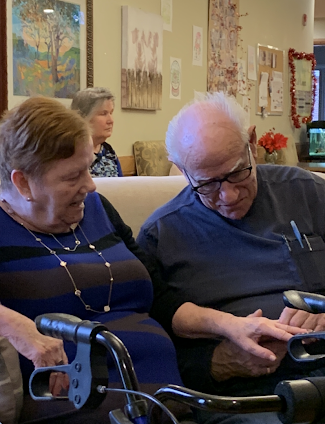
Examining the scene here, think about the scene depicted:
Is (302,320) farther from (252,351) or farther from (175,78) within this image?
(175,78)

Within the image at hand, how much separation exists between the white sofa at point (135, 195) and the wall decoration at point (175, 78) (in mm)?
2619

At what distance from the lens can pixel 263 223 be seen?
1.58 m

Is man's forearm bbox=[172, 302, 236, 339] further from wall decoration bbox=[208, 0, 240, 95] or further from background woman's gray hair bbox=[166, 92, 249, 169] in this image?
wall decoration bbox=[208, 0, 240, 95]

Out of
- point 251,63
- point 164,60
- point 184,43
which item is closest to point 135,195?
point 164,60

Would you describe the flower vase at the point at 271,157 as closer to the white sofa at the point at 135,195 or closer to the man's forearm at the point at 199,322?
the white sofa at the point at 135,195

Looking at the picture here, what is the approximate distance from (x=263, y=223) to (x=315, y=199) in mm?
177

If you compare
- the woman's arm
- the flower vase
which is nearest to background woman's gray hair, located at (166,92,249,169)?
the woman's arm

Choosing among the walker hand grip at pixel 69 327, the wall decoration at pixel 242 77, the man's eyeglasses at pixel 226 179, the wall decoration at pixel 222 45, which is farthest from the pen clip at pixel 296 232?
the wall decoration at pixel 242 77

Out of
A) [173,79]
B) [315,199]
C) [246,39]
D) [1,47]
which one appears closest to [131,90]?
[173,79]

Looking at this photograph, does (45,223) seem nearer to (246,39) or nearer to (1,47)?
(1,47)

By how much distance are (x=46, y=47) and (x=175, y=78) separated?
1.41 metres

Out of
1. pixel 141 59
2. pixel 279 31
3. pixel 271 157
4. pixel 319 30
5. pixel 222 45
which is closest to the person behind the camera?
pixel 141 59

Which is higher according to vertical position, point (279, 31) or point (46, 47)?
point (279, 31)

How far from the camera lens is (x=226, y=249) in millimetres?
1542
